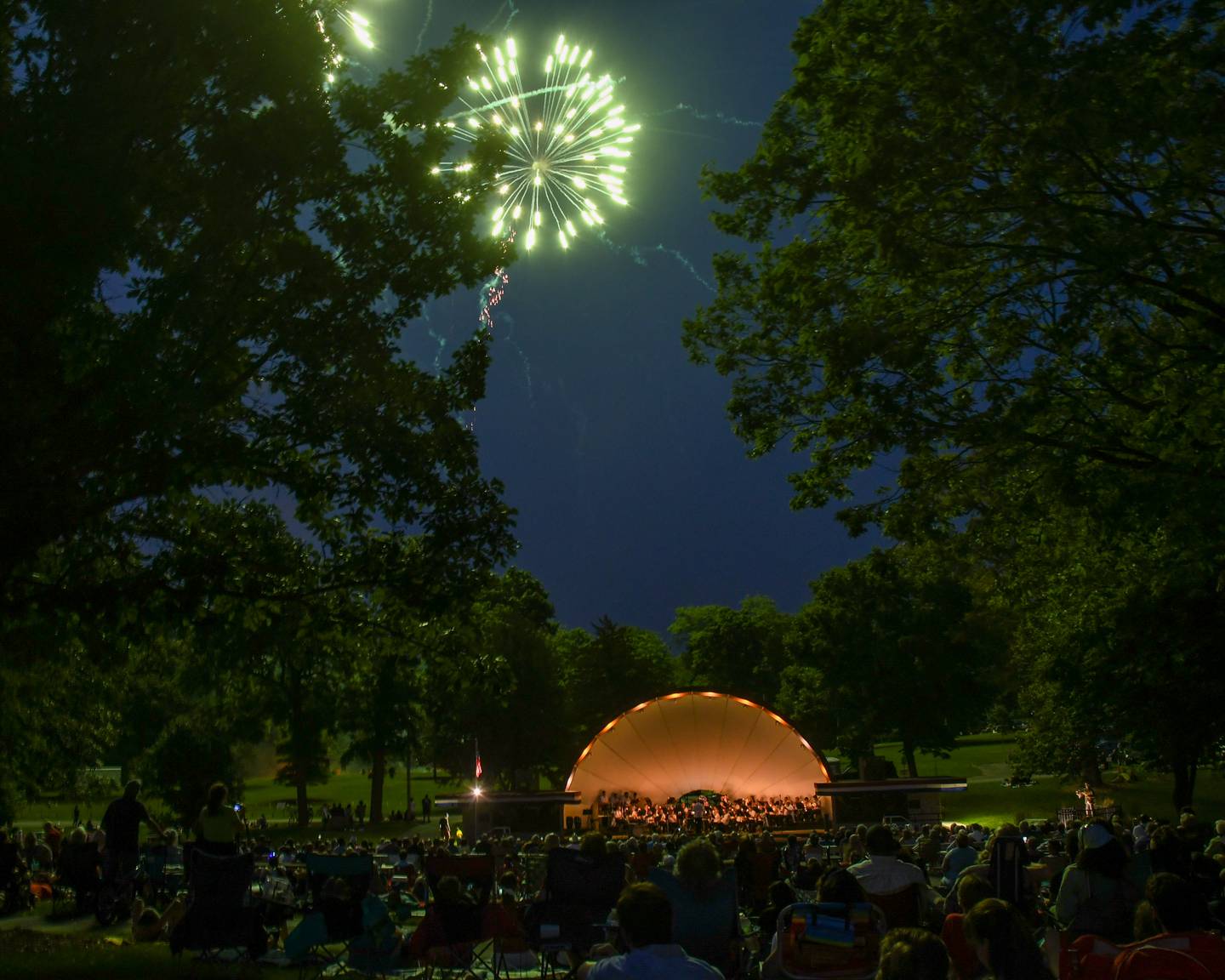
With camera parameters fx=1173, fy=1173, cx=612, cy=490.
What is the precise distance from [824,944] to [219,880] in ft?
16.8

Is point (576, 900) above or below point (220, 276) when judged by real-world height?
below

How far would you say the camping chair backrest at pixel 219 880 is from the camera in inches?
362

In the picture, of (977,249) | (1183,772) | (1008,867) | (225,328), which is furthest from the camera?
(1183,772)

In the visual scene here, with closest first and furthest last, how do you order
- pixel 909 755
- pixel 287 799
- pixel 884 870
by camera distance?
1. pixel 884 870
2. pixel 909 755
3. pixel 287 799

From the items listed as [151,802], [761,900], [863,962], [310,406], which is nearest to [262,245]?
[310,406]

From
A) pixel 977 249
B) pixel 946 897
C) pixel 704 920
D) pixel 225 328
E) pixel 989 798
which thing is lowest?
pixel 946 897

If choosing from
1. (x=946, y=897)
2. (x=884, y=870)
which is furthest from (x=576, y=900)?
(x=946, y=897)

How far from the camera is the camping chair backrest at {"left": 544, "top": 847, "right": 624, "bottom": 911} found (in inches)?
375

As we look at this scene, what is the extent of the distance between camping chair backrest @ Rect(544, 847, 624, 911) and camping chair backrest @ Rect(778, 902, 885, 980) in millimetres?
3177

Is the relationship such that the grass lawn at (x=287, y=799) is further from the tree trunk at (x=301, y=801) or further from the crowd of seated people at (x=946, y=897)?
the crowd of seated people at (x=946, y=897)

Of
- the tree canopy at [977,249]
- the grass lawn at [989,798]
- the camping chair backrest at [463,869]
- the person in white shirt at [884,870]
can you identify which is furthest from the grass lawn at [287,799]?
the person in white shirt at [884,870]

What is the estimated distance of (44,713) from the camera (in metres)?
26.5

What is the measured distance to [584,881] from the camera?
9547mm

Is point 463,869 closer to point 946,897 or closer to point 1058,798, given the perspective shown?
point 946,897
